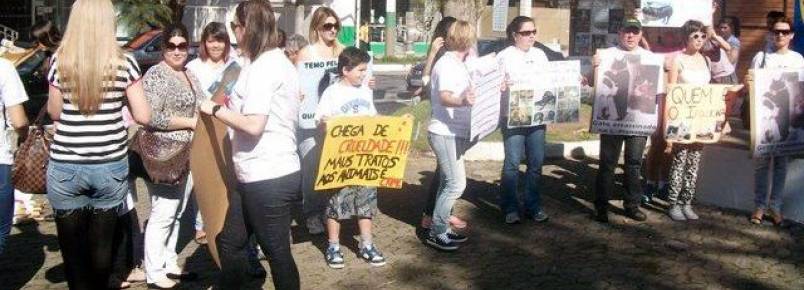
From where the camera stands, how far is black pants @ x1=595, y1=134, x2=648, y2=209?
7.11 m

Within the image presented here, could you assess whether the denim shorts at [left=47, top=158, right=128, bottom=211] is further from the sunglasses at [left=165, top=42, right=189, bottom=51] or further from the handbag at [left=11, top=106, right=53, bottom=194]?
the handbag at [left=11, top=106, right=53, bottom=194]

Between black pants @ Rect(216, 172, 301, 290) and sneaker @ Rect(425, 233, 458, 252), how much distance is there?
2105 mm

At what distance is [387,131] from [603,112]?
207cm

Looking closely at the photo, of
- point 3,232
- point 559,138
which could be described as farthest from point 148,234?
point 559,138

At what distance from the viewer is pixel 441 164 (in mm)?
6398

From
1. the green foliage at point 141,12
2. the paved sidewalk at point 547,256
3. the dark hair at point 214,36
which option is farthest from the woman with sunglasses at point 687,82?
the green foliage at point 141,12

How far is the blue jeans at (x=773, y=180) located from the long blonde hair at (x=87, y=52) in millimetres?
5624

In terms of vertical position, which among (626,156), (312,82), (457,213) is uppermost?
(312,82)

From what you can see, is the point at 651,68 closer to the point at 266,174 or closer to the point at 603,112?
the point at 603,112

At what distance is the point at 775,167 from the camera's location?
7270 millimetres

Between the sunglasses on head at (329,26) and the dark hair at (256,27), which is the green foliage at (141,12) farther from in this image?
the dark hair at (256,27)

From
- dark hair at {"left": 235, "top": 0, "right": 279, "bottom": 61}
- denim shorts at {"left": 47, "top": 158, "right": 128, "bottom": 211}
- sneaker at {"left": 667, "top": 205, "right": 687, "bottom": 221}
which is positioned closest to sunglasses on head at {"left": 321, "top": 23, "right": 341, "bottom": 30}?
dark hair at {"left": 235, "top": 0, "right": 279, "bottom": 61}

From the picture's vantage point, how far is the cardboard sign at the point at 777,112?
23.2 feet

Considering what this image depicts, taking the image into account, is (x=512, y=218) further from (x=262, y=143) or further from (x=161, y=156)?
(x=262, y=143)
